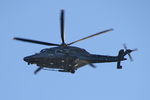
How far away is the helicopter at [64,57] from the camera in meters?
40.6

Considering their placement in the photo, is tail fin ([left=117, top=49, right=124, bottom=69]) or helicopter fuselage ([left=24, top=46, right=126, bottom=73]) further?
tail fin ([left=117, top=49, right=124, bottom=69])

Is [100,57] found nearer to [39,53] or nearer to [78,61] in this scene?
[78,61]

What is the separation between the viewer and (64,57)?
40.8m

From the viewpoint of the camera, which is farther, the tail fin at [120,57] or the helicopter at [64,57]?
the tail fin at [120,57]

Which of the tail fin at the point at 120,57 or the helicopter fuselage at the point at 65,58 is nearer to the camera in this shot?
the helicopter fuselage at the point at 65,58

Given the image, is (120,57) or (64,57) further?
(120,57)

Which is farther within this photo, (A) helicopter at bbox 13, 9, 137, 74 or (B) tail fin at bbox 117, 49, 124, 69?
(B) tail fin at bbox 117, 49, 124, 69

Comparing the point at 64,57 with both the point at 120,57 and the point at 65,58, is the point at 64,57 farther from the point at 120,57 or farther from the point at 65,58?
the point at 120,57

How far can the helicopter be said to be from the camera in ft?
133

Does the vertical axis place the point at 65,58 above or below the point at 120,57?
above

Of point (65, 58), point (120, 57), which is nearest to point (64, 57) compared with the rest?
point (65, 58)

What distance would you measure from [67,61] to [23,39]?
6.90 metres

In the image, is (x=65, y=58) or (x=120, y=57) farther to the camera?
(x=120, y=57)

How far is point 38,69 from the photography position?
47.2 m
